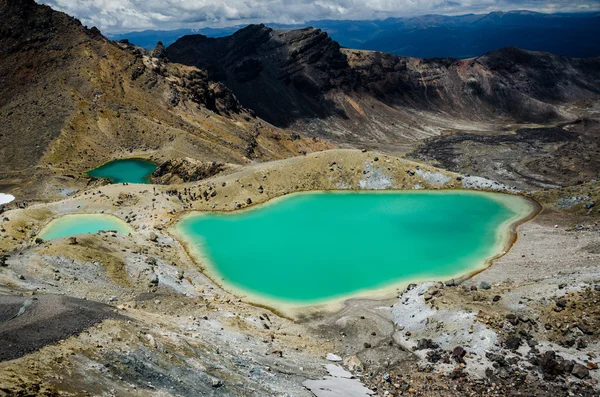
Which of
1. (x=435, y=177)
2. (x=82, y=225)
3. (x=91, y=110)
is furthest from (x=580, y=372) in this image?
(x=91, y=110)

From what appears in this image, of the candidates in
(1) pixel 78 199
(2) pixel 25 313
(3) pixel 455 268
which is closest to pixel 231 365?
(2) pixel 25 313

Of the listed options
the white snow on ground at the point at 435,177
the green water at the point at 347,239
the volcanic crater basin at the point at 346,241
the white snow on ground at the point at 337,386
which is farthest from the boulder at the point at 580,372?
the white snow on ground at the point at 435,177

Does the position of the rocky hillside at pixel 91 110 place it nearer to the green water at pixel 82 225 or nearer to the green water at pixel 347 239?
the green water at pixel 82 225

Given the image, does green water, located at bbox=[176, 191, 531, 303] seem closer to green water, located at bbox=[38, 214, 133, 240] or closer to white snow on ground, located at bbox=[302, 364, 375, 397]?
green water, located at bbox=[38, 214, 133, 240]

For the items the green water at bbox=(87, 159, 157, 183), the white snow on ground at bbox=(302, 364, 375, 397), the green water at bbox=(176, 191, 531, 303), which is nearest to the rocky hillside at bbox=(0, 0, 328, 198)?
the green water at bbox=(87, 159, 157, 183)

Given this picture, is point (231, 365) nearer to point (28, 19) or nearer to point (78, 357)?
point (78, 357)

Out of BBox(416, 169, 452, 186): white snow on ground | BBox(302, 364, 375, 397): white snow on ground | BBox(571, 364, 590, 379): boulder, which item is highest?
BBox(416, 169, 452, 186): white snow on ground
